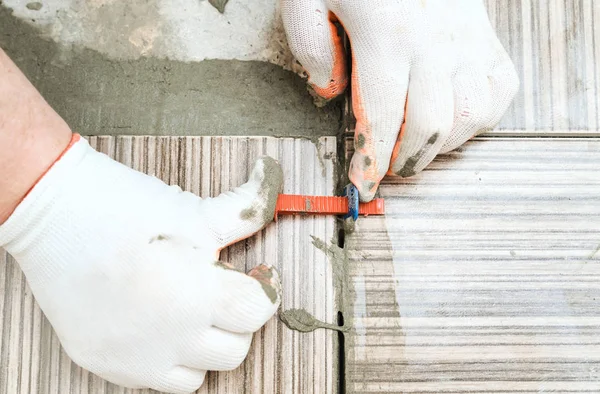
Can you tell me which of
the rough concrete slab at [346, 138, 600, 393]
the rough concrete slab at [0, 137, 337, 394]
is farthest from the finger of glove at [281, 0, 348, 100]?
the rough concrete slab at [346, 138, 600, 393]

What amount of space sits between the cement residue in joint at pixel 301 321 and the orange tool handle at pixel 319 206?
7.8 inches

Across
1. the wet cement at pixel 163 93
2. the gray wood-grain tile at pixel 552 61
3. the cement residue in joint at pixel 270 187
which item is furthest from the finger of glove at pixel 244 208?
the gray wood-grain tile at pixel 552 61

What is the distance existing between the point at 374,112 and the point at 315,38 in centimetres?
18

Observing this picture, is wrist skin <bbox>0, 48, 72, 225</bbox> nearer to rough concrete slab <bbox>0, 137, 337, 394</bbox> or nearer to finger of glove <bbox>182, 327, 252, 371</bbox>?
rough concrete slab <bbox>0, 137, 337, 394</bbox>

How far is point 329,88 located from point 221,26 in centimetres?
28

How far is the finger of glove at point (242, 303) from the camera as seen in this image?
0.95m

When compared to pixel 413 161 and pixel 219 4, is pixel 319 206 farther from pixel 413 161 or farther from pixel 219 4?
pixel 219 4

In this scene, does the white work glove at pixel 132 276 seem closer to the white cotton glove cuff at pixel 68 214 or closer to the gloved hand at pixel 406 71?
the white cotton glove cuff at pixel 68 214

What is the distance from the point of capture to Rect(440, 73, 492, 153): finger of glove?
1.01 metres

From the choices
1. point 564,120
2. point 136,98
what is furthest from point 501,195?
point 136,98

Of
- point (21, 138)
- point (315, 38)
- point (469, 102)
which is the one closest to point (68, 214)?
point (21, 138)

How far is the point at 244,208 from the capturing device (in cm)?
100

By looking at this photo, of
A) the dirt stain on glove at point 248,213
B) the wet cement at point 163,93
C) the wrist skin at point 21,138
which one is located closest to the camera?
the wrist skin at point 21,138

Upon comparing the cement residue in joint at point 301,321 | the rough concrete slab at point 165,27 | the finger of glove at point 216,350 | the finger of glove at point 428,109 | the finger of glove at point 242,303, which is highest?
the finger of glove at point 428,109
